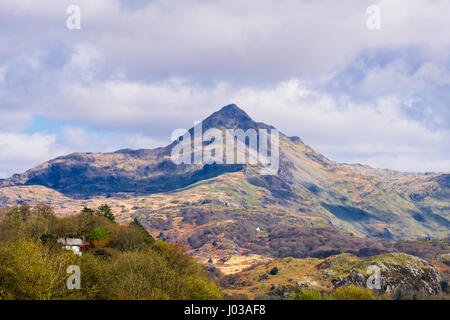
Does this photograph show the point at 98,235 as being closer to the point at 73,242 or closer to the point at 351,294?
the point at 73,242

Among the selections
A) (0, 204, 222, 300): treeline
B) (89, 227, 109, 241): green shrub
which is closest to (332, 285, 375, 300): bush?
(0, 204, 222, 300): treeline

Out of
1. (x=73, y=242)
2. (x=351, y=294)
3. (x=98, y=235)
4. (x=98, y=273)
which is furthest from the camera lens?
(x=98, y=235)

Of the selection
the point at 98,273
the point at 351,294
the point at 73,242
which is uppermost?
the point at 98,273

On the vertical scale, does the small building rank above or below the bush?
above

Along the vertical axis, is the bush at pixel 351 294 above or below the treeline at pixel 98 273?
below

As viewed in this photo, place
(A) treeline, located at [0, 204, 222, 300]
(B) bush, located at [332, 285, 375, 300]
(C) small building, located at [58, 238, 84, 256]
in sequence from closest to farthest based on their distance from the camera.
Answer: (A) treeline, located at [0, 204, 222, 300], (B) bush, located at [332, 285, 375, 300], (C) small building, located at [58, 238, 84, 256]

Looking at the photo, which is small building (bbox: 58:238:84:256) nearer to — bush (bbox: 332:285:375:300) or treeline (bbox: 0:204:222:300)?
treeline (bbox: 0:204:222:300)

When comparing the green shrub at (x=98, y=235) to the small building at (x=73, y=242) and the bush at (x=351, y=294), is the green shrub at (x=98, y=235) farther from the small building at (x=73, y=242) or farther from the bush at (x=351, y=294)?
the bush at (x=351, y=294)

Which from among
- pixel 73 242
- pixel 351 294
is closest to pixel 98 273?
pixel 351 294

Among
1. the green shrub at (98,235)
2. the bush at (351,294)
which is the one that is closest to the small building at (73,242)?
the green shrub at (98,235)
